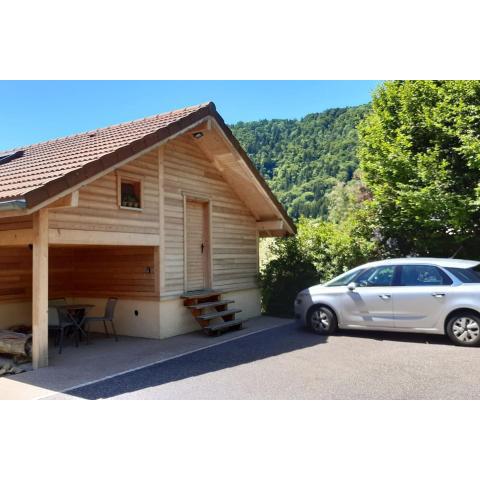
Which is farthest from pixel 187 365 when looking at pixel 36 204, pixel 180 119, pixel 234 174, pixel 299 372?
pixel 234 174

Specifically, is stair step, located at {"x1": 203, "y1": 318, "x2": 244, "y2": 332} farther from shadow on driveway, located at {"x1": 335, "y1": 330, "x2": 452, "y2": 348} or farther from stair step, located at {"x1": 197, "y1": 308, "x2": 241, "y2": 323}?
shadow on driveway, located at {"x1": 335, "y1": 330, "x2": 452, "y2": 348}

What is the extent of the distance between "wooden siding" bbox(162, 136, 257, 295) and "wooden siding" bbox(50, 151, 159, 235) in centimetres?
46

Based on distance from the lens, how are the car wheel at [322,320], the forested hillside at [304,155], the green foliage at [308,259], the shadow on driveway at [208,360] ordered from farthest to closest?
the forested hillside at [304,155] → the green foliage at [308,259] → the car wheel at [322,320] → the shadow on driveway at [208,360]

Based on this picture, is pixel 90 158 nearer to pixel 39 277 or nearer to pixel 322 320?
pixel 39 277

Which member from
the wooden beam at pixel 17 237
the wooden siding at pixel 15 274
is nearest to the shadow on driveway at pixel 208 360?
the wooden beam at pixel 17 237

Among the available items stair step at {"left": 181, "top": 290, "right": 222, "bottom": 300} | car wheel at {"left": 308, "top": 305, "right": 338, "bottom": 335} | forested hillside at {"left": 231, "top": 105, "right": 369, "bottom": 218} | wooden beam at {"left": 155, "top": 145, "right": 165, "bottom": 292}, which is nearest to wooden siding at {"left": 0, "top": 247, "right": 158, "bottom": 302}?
wooden beam at {"left": 155, "top": 145, "right": 165, "bottom": 292}

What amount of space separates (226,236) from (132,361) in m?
5.14

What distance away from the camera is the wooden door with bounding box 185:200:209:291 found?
10898 millimetres

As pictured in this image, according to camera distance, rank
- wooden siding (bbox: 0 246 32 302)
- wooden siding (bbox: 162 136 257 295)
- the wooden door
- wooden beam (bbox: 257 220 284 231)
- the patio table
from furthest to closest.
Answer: wooden beam (bbox: 257 220 284 231)
the wooden door
wooden siding (bbox: 162 136 257 295)
wooden siding (bbox: 0 246 32 302)
the patio table

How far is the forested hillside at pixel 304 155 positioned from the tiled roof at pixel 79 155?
1630 inches

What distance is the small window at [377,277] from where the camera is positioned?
8953mm

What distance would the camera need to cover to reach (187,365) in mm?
7367

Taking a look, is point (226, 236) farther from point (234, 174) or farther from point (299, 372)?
point (299, 372)

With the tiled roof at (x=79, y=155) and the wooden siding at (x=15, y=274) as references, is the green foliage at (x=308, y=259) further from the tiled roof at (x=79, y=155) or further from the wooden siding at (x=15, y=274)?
the wooden siding at (x=15, y=274)
